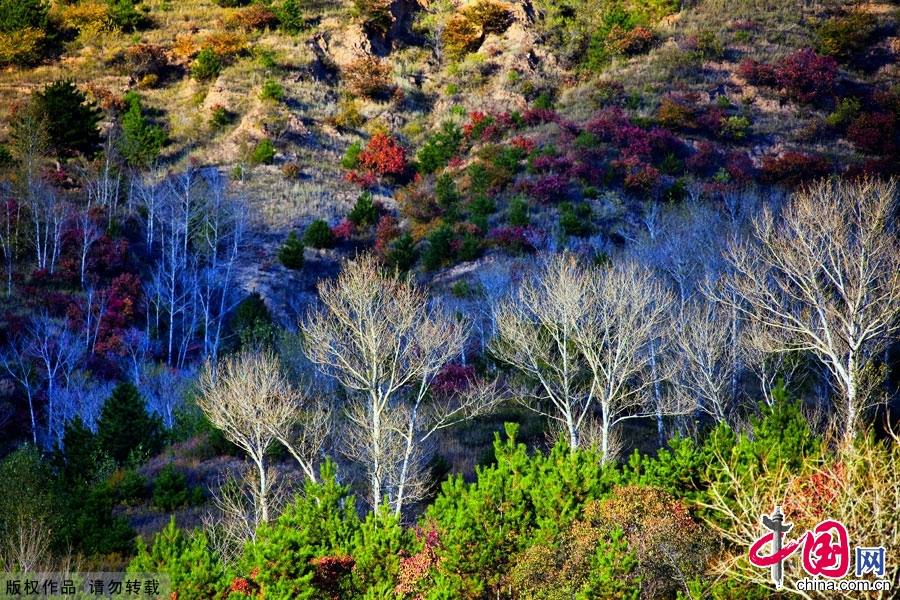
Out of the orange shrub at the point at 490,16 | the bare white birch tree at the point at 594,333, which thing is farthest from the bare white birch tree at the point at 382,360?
the orange shrub at the point at 490,16

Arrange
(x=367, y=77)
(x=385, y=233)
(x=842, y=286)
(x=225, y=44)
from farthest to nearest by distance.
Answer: (x=225, y=44) < (x=367, y=77) < (x=385, y=233) < (x=842, y=286)

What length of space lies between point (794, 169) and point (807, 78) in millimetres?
14001

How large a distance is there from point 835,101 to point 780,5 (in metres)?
16.9

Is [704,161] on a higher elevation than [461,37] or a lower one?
lower

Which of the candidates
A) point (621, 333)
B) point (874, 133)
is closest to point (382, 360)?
point (621, 333)

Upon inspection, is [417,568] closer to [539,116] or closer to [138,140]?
[138,140]

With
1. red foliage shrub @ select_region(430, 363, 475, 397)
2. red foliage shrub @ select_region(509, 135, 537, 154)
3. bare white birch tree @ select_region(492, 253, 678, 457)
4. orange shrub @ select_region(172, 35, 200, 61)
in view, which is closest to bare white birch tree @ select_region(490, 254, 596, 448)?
bare white birch tree @ select_region(492, 253, 678, 457)

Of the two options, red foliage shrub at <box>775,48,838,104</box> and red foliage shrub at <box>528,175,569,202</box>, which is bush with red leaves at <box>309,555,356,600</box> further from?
red foliage shrub at <box>775,48,838,104</box>

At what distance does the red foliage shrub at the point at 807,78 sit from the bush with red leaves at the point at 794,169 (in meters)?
10.7

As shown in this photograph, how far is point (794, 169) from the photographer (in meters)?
49.9

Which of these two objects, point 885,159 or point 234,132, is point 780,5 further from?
point 234,132

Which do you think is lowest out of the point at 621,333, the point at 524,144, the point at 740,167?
the point at 740,167

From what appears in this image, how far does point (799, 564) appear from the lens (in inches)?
425

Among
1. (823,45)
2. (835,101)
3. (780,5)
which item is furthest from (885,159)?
(780,5)
